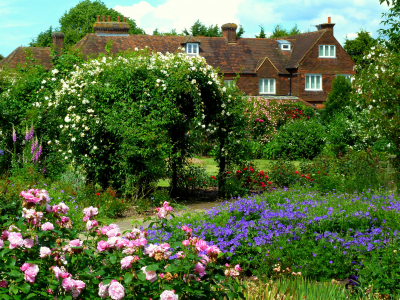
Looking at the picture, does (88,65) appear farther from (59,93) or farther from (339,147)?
(339,147)

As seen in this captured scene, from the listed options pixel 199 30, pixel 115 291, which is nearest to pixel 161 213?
pixel 115 291

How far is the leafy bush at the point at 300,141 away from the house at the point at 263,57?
43.5ft

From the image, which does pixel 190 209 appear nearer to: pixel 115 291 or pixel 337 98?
pixel 115 291

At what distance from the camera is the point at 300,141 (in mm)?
19734

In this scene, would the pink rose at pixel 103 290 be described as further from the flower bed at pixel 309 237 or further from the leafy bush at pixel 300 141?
the leafy bush at pixel 300 141

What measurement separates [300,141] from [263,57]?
1705 centimetres

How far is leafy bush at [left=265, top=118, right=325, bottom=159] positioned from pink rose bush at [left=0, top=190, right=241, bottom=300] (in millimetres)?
16841

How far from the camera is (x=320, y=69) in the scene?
35.1m

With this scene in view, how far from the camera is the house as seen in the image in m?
33.8

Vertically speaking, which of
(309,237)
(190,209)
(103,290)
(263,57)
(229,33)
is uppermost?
(229,33)

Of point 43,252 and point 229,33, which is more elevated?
point 229,33

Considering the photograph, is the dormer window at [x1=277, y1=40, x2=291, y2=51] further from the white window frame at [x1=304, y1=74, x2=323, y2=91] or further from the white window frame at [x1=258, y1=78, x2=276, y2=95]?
the white window frame at [x1=258, y1=78, x2=276, y2=95]

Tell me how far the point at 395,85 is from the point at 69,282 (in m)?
9.17

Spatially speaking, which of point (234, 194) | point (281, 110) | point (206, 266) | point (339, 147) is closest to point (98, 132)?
point (234, 194)
